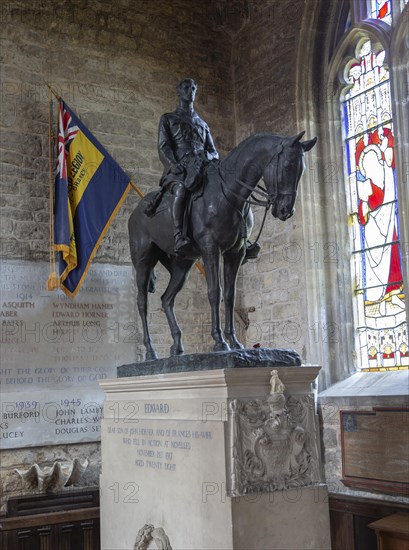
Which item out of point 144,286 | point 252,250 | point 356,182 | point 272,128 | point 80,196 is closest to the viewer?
point 252,250

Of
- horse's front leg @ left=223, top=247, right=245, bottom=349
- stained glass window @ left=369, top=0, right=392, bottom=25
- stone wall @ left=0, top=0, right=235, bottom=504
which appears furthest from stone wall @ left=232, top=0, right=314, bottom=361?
horse's front leg @ left=223, top=247, right=245, bottom=349

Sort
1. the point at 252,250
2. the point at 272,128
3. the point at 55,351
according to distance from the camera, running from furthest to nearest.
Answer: the point at 272,128 < the point at 55,351 < the point at 252,250

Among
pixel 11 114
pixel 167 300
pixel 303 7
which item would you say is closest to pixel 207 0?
pixel 303 7

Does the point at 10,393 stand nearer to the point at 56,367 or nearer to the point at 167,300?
the point at 56,367

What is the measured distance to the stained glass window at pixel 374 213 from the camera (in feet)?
20.2

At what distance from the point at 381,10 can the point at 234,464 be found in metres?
4.94

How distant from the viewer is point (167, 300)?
4.61 meters

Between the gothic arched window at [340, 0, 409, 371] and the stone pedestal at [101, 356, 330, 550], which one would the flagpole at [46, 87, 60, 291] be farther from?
the gothic arched window at [340, 0, 409, 371]

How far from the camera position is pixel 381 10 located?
6535mm

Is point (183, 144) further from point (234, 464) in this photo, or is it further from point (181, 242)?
point (234, 464)

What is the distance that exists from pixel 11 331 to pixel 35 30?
3078 mm

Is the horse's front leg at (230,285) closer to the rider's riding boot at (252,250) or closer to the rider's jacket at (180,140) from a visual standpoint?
the rider's riding boot at (252,250)

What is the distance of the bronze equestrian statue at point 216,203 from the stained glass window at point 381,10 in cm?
291

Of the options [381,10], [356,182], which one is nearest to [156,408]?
Answer: [356,182]
